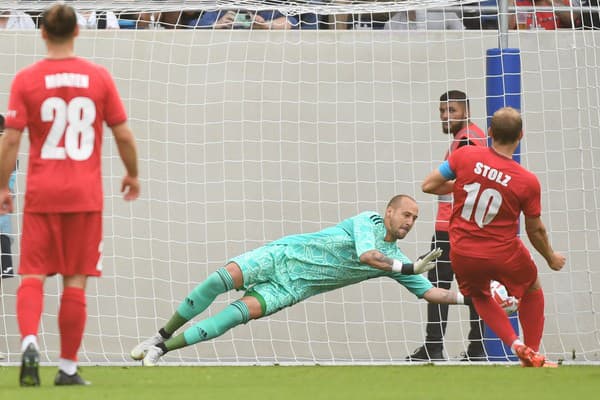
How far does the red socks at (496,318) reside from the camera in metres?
7.64

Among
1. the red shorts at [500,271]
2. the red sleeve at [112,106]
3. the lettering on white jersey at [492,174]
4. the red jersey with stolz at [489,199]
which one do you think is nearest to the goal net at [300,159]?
the red shorts at [500,271]

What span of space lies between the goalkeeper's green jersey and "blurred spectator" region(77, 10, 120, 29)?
2.83 m

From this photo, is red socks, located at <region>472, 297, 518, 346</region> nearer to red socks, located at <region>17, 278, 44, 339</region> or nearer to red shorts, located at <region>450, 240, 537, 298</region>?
red shorts, located at <region>450, 240, 537, 298</region>

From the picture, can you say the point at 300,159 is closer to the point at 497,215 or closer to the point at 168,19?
the point at 168,19

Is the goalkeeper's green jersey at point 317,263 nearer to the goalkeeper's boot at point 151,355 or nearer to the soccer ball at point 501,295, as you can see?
the soccer ball at point 501,295

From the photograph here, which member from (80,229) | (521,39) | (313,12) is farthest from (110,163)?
(80,229)

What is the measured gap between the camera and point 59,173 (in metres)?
5.83

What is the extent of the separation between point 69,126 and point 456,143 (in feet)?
12.6

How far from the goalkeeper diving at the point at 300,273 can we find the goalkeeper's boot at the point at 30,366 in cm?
223

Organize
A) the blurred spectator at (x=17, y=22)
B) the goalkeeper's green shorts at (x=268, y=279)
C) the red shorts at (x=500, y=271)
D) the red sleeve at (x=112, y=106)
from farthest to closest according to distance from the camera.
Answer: the blurred spectator at (x=17, y=22)
the goalkeeper's green shorts at (x=268, y=279)
the red shorts at (x=500, y=271)
the red sleeve at (x=112, y=106)

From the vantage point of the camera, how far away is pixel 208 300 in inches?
319

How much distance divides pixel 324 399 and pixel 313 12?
15.4 ft

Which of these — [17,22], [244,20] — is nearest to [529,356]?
[244,20]

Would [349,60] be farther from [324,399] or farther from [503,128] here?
[324,399]
